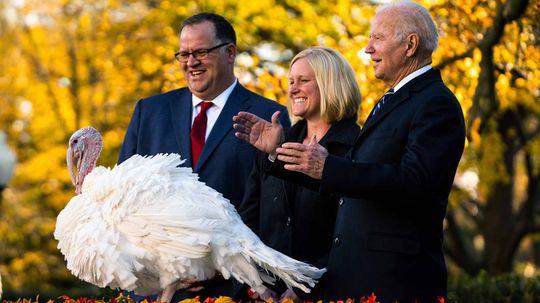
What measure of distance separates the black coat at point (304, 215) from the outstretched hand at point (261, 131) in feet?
0.94

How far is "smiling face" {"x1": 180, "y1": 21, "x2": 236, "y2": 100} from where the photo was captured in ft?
18.9

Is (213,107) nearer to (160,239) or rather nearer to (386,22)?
(160,239)

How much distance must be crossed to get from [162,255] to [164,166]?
0.48 metres

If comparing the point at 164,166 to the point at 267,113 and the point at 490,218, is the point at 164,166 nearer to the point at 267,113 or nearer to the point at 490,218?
the point at 267,113

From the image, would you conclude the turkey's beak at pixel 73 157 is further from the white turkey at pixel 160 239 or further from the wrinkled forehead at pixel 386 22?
the wrinkled forehead at pixel 386 22

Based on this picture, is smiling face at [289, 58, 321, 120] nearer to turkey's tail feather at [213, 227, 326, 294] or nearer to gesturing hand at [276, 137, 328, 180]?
turkey's tail feather at [213, 227, 326, 294]

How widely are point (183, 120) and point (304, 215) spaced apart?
1184mm

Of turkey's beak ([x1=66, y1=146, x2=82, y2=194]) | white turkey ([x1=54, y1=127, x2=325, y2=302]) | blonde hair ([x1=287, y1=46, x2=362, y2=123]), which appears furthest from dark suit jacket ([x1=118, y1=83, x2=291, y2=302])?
white turkey ([x1=54, y1=127, x2=325, y2=302])

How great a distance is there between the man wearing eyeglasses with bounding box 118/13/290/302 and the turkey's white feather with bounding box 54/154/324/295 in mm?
821

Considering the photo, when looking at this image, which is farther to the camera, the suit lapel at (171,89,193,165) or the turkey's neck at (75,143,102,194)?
the suit lapel at (171,89,193,165)

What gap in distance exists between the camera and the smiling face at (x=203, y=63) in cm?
575

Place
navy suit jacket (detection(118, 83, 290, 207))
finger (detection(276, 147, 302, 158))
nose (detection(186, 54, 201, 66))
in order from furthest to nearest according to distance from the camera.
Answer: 1. nose (detection(186, 54, 201, 66))
2. navy suit jacket (detection(118, 83, 290, 207))
3. finger (detection(276, 147, 302, 158))

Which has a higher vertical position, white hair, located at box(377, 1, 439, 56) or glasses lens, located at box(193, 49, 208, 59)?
white hair, located at box(377, 1, 439, 56)

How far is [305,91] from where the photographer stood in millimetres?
5188
